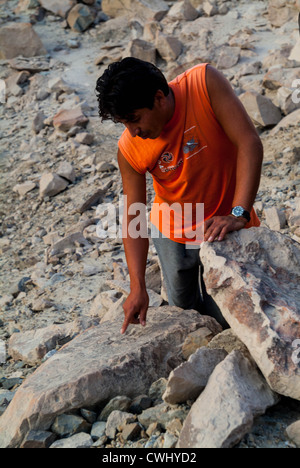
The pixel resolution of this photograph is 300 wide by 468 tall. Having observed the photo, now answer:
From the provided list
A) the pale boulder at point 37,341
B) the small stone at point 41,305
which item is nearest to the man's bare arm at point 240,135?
the pale boulder at point 37,341

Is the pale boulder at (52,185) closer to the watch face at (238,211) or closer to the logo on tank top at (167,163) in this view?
the logo on tank top at (167,163)

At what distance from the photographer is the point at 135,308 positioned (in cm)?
281

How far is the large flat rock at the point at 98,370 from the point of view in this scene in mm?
2367

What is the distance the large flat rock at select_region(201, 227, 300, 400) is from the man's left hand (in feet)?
0.14

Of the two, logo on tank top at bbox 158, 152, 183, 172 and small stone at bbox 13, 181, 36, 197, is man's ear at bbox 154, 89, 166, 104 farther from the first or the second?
small stone at bbox 13, 181, 36, 197

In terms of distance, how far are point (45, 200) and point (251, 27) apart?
5162 millimetres

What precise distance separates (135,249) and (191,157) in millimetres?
624

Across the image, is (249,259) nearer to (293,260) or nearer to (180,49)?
(293,260)

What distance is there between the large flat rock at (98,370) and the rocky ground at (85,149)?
158 mm

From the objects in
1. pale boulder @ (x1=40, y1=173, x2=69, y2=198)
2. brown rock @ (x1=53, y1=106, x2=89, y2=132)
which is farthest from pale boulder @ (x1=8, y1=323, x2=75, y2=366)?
brown rock @ (x1=53, y1=106, x2=89, y2=132)

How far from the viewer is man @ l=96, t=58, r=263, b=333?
2467 millimetres

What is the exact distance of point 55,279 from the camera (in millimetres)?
5188

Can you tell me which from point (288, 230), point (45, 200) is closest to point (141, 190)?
point (288, 230)

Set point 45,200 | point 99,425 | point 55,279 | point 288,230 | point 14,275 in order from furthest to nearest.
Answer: point 45,200 → point 14,275 → point 55,279 → point 288,230 → point 99,425
